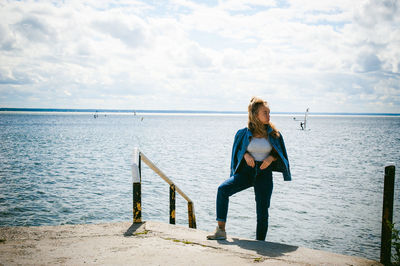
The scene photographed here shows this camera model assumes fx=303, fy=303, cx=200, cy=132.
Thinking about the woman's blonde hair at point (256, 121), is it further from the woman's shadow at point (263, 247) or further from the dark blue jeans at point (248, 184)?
the woman's shadow at point (263, 247)

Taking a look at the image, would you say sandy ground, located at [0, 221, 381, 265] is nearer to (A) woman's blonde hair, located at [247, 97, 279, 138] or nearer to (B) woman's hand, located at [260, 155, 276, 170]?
(B) woman's hand, located at [260, 155, 276, 170]

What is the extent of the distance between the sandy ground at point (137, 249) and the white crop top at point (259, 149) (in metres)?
1.23

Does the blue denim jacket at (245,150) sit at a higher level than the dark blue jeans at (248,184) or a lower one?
higher

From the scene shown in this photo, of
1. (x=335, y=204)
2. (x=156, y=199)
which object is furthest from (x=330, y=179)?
(x=156, y=199)

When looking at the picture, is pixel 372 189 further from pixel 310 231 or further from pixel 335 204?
pixel 310 231

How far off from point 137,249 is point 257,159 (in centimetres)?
199

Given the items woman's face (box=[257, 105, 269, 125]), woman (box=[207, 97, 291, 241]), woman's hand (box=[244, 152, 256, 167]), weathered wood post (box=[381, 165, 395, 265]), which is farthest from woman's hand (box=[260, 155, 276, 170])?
weathered wood post (box=[381, 165, 395, 265])

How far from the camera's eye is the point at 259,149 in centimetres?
423

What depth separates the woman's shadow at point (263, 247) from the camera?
3882mm

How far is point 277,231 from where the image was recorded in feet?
30.1

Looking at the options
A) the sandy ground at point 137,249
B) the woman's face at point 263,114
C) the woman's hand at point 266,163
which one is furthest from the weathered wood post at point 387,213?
the woman's face at point 263,114

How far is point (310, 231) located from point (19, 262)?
8.02 m

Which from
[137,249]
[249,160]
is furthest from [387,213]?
[137,249]

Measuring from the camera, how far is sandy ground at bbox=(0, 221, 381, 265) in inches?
138
